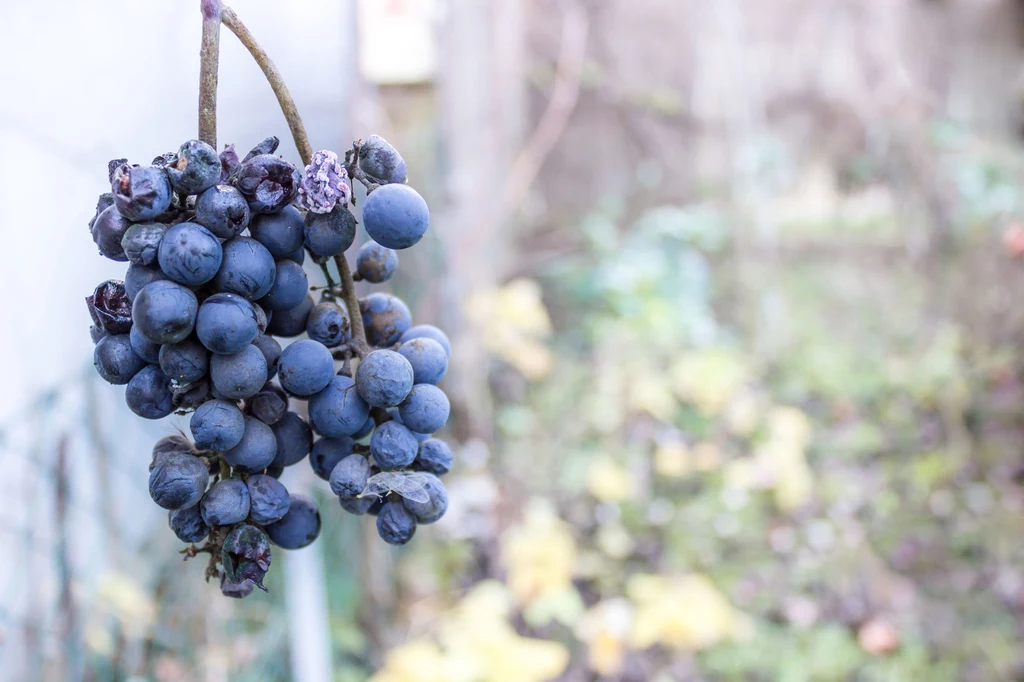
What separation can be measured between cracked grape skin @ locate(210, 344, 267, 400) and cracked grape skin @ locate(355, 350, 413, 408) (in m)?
0.08

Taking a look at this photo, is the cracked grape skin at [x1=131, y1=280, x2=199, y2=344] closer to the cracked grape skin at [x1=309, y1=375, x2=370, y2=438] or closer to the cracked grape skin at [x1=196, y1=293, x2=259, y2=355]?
the cracked grape skin at [x1=196, y1=293, x2=259, y2=355]

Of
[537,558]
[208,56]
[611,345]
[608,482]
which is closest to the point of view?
[208,56]

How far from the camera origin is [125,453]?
5.04 ft

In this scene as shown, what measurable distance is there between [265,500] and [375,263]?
9.2 inches

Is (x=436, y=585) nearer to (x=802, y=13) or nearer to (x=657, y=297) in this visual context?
(x=657, y=297)

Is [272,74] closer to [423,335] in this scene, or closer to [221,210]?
[221,210]

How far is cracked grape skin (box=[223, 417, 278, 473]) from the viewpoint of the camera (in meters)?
0.57

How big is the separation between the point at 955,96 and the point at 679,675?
5215mm

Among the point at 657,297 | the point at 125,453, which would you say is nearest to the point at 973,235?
the point at 657,297

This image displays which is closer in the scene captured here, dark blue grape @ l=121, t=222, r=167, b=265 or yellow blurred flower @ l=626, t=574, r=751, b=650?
dark blue grape @ l=121, t=222, r=167, b=265

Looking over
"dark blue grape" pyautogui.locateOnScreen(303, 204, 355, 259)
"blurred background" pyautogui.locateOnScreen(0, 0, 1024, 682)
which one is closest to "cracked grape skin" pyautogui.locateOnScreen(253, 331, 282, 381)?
"dark blue grape" pyautogui.locateOnScreen(303, 204, 355, 259)

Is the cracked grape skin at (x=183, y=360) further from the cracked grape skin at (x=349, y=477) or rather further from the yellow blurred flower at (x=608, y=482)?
the yellow blurred flower at (x=608, y=482)

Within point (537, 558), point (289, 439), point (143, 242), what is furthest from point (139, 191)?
point (537, 558)

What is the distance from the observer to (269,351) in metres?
0.60
